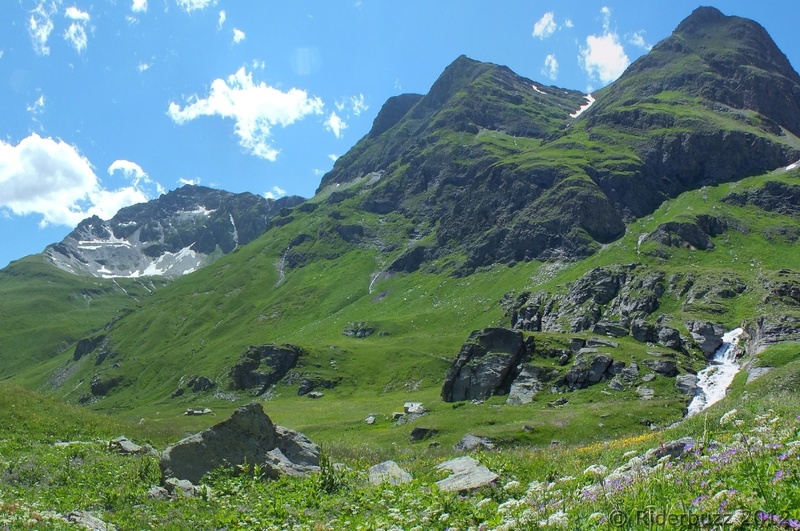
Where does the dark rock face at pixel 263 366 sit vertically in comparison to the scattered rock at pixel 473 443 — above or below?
above

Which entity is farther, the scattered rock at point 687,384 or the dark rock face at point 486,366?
the dark rock face at point 486,366

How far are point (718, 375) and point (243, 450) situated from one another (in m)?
77.8

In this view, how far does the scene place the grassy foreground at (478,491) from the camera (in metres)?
7.43

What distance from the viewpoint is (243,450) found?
23234 millimetres

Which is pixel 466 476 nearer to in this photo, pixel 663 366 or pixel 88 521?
pixel 88 521

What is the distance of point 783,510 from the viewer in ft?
21.6

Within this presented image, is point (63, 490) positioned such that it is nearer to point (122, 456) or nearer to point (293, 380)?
point (122, 456)

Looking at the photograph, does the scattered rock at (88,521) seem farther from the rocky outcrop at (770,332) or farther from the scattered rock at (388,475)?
the rocky outcrop at (770,332)

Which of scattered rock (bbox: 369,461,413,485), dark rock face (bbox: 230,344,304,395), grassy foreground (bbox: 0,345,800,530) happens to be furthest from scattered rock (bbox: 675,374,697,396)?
dark rock face (bbox: 230,344,304,395)

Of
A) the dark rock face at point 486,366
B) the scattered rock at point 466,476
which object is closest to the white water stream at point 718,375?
the dark rock face at point 486,366

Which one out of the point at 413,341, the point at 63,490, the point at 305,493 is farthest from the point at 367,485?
the point at 413,341

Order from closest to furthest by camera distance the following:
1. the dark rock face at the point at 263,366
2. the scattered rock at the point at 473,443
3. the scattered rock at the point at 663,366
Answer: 1. the scattered rock at the point at 473,443
2. the scattered rock at the point at 663,366
3. the dark rock face at the point at 263,366

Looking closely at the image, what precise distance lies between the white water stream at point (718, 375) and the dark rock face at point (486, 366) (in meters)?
25.5

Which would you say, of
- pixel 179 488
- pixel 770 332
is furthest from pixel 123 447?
pixel 770 332
